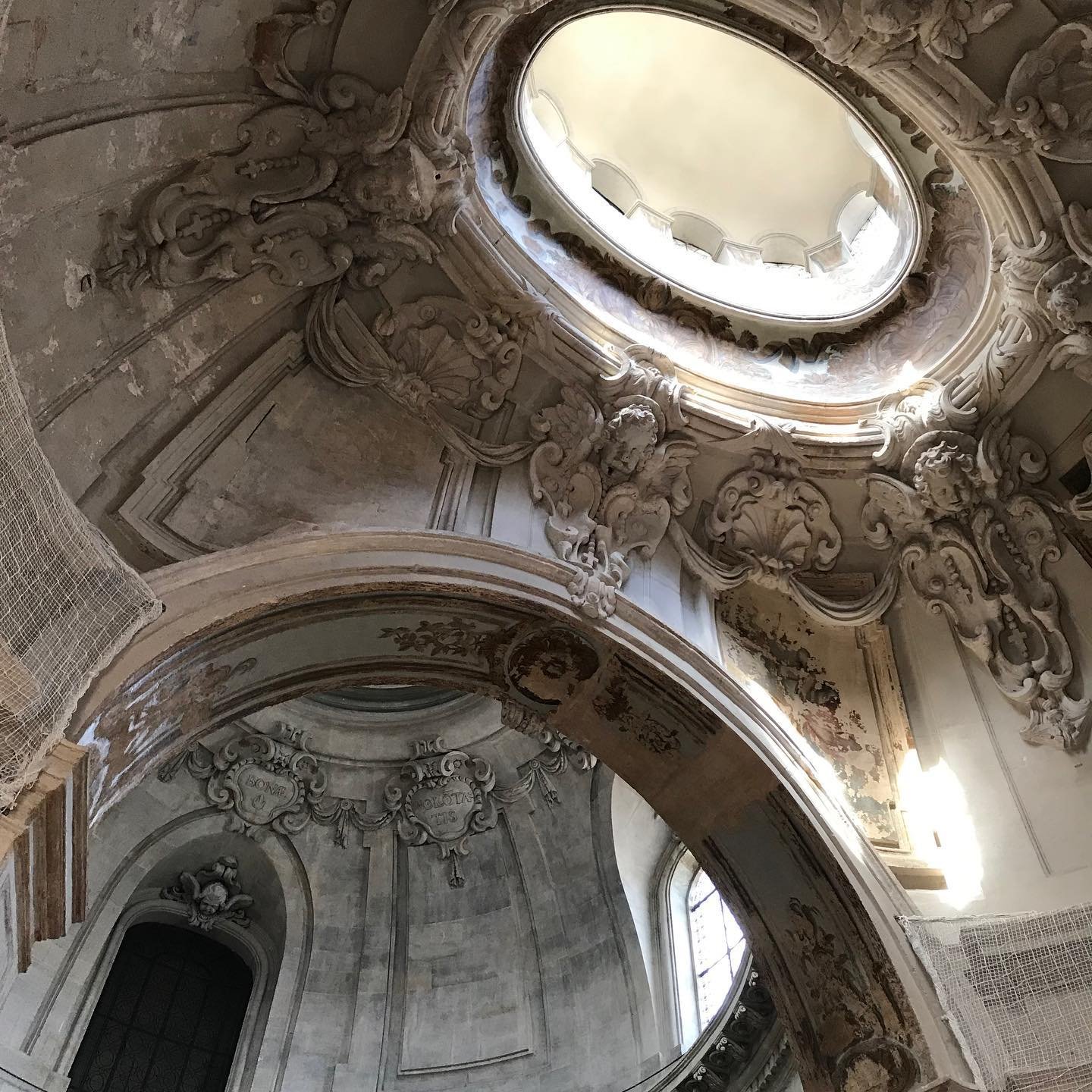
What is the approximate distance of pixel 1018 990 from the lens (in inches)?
216

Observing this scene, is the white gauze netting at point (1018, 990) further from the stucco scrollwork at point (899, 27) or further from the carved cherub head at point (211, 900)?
the carved cherub head at point (211, 900)

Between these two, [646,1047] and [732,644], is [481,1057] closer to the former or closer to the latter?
[646,1047]

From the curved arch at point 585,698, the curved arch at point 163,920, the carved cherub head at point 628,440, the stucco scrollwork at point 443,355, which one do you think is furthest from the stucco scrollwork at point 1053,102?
the curved arch at point 163,920

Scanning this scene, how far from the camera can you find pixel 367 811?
1089 cm

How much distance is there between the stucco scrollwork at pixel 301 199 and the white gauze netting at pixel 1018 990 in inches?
202

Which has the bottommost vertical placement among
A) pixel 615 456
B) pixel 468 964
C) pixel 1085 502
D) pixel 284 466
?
pixel 468 964

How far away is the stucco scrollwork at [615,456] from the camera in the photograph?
704 centimetres

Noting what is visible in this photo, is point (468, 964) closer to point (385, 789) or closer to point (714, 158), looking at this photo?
point (385, 789)

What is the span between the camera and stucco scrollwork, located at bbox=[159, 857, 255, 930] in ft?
33.1

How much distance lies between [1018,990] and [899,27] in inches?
207

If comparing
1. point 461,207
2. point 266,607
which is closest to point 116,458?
point 266,607

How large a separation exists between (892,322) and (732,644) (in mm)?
3039

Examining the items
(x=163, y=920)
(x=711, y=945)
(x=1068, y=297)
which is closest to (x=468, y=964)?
(x=711, y=945)

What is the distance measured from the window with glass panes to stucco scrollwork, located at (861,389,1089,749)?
3.16 meters
